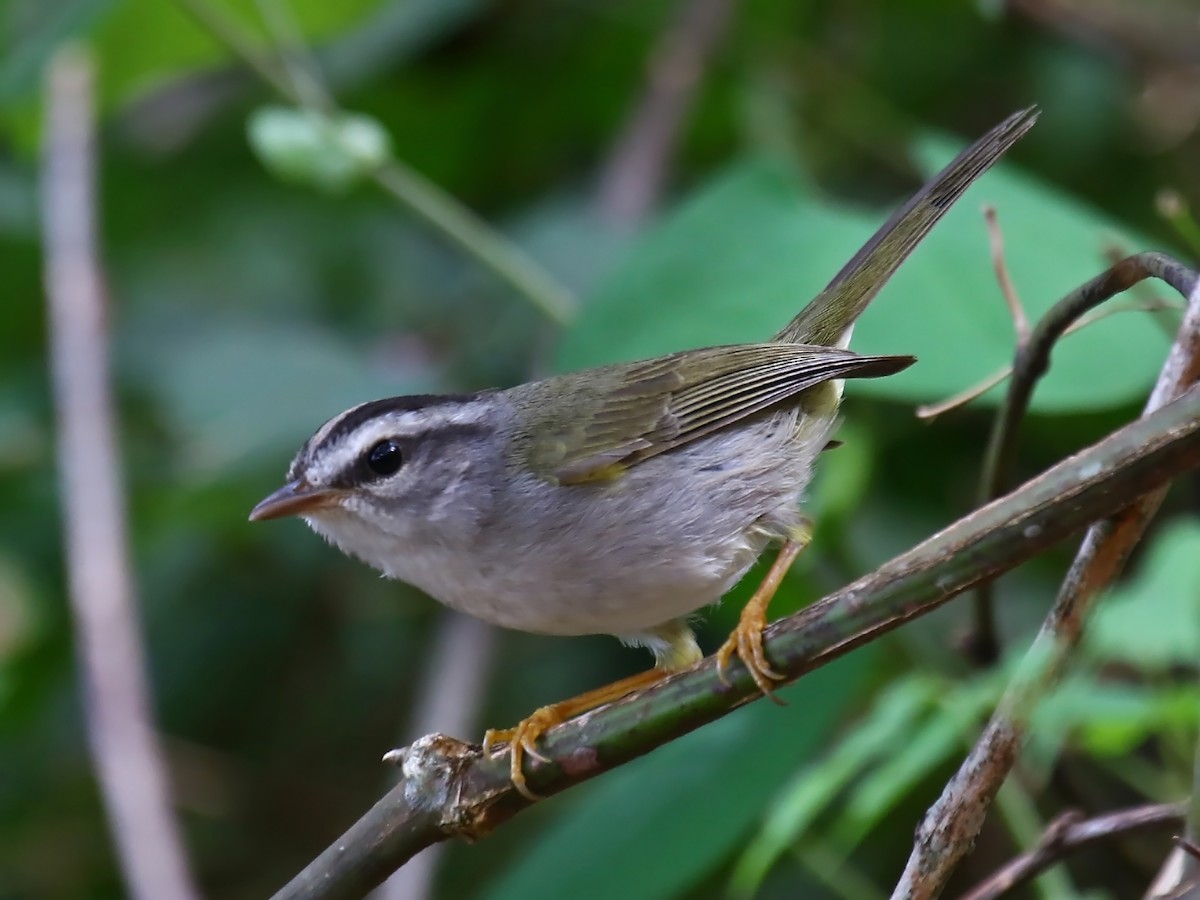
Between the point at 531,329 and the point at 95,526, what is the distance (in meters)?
1.90

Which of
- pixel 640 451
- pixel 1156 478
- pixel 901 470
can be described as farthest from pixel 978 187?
pixel 1156 478

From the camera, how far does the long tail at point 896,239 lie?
2.65m

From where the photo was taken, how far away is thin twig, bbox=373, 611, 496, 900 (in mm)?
3744

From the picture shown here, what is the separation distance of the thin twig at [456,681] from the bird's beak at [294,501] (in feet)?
3.76

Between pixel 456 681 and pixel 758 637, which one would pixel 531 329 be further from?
pixel 758 637

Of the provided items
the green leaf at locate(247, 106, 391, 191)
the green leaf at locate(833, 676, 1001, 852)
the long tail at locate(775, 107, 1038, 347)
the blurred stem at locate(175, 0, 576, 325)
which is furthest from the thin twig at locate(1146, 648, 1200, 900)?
the green leaf at locate(247, 106, 391, 191)

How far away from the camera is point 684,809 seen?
9.07 ft

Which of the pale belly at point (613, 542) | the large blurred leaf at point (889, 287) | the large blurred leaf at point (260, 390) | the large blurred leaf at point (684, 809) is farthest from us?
the large blurred leaf at point (260, 390)

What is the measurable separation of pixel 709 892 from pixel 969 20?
10.7 feet

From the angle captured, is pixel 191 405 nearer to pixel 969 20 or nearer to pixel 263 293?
pixel 263 293

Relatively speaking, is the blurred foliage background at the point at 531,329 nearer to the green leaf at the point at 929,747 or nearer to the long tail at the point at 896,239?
the long tail at the point at 896,239

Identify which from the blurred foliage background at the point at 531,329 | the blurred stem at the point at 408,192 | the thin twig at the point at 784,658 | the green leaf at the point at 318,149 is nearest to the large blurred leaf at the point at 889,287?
the blurred foliage background at the point at 531,329

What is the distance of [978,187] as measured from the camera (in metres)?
3.10

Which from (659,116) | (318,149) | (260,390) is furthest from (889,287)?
(659,116)
